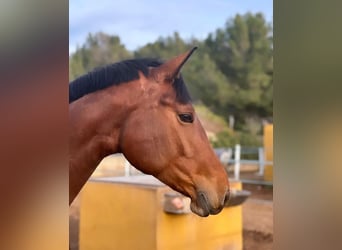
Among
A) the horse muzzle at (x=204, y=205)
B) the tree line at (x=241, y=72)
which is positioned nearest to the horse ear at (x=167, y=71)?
the horse muzzle at (x=204, y=205)

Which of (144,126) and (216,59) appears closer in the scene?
(144,126)

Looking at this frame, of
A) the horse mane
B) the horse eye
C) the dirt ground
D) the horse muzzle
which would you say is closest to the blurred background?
the dirt ground

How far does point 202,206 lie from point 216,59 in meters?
3.57

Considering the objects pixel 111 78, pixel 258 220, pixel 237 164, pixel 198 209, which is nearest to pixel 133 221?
pixel 198 209

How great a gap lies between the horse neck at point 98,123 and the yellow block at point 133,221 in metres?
0.25

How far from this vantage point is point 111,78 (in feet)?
4.80

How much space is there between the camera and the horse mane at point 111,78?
1454 millimetres

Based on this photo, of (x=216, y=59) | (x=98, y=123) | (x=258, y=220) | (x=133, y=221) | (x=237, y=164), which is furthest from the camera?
(x=216, y=59)

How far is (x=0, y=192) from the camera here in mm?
1040

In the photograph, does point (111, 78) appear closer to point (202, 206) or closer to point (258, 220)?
point (202, 206)

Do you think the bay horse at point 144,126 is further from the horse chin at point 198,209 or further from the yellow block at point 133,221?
the yellow block at point 133,221

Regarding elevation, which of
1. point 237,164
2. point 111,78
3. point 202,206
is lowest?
point 237,164

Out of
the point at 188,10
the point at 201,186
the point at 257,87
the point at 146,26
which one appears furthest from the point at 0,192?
the point at 257,87

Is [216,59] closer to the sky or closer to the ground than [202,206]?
closer to the sky
